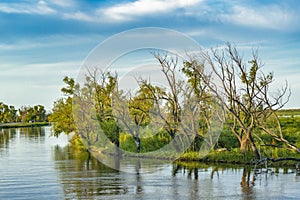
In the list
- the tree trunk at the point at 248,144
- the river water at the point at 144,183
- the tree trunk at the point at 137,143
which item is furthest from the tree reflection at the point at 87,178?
the tree trunk at the point at 248,144

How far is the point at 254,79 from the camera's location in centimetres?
3325

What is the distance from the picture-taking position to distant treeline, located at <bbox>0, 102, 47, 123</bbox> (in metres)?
160

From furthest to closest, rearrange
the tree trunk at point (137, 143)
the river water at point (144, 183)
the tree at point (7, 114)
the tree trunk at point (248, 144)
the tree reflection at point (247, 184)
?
the tree at point (7, 114) → the tree trunk at point (137, 143) → the tree trunk at point (248, 144) → the river water at point (144, 183) → the tree reflection at point (247, 184)

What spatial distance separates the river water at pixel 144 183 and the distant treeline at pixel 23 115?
126410 mm

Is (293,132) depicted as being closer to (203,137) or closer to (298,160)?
(203,137)

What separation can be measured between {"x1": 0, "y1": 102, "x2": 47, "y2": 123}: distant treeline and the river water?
126410 mm

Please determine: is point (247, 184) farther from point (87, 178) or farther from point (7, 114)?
point (7, 114)

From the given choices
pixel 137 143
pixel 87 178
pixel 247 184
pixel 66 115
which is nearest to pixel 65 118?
pixel 66 115

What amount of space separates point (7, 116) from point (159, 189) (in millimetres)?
143476

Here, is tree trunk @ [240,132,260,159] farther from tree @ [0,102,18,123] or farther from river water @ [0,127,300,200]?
tree @ [0,102,18,123]

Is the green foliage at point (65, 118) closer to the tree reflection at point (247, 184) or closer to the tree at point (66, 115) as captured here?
the tree at point (66, 115)

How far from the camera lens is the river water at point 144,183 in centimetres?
2391

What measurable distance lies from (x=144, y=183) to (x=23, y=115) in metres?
152

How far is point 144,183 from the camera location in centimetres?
2775
